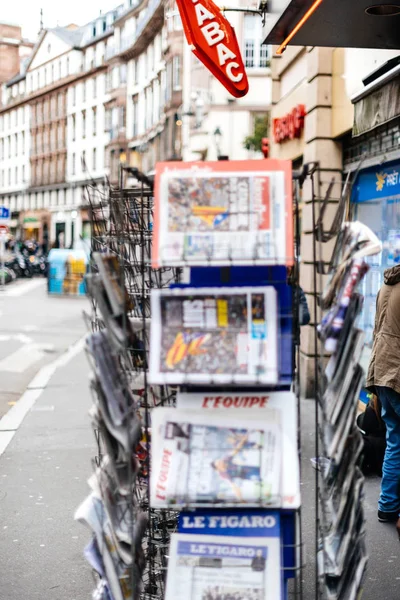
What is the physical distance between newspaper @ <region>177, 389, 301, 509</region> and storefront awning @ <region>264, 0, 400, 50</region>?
153 inches

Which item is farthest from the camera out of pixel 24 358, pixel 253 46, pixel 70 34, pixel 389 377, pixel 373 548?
pixel 70 34

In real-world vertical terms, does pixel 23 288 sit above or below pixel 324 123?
below

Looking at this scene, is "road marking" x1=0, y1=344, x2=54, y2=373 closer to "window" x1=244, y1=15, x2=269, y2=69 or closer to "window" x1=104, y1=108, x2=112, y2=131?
"window" x1=244, y1=15, x2=269, y2=69

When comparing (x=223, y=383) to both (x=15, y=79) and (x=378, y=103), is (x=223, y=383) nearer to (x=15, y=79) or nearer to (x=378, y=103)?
(x=378, y=103)

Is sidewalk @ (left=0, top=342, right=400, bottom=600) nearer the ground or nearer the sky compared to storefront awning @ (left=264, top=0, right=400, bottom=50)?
nearer the ground

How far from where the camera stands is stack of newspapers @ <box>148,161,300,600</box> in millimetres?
3084

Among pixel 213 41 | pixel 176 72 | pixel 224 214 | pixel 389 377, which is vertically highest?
pixel 176 72

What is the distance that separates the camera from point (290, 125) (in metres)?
11.7

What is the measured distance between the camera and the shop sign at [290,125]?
444 inches

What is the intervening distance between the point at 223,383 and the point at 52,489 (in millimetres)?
3889

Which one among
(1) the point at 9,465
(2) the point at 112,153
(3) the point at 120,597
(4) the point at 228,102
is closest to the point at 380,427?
(1) the point at 9,465

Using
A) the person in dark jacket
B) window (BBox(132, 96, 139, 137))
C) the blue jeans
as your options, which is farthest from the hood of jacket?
window (BBox(132, 96, 139, 137))

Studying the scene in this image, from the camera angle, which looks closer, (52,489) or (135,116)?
(52,489)

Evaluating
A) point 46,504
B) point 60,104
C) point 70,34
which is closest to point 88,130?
point 60,104
